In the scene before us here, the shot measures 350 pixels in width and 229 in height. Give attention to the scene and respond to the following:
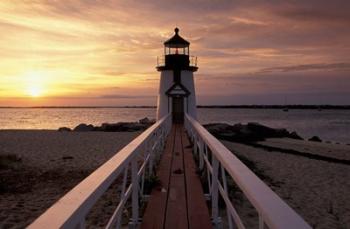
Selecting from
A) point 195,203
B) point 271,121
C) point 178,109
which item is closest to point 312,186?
point 195,203

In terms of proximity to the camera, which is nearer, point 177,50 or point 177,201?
point 177,201

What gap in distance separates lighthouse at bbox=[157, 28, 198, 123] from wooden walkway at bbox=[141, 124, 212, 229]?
1366 cm

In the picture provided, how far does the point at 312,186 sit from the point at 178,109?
11.9 metres

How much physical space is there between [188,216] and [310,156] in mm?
16760

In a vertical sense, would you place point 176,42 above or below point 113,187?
above

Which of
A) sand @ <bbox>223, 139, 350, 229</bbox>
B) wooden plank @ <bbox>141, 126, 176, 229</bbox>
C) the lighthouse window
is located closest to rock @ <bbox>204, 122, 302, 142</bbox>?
the lighthouse window

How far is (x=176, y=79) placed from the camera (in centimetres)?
2172

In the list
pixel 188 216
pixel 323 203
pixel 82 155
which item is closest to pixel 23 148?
pixel 82 155

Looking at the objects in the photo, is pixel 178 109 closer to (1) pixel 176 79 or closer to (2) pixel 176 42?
(1) pixel 176 79

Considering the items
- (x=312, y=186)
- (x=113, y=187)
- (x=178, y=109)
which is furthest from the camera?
(x=178, y=109)

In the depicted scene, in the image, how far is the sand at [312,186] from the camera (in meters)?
8.31

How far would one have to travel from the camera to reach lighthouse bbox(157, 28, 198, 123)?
70.5ft

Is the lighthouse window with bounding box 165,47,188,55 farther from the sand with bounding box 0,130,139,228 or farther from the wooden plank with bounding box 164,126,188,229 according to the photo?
the wooden plank with bounding box 164,126,188,229

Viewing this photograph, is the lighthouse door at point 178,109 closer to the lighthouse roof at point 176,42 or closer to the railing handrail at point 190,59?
the railing handrail at point 190,59
